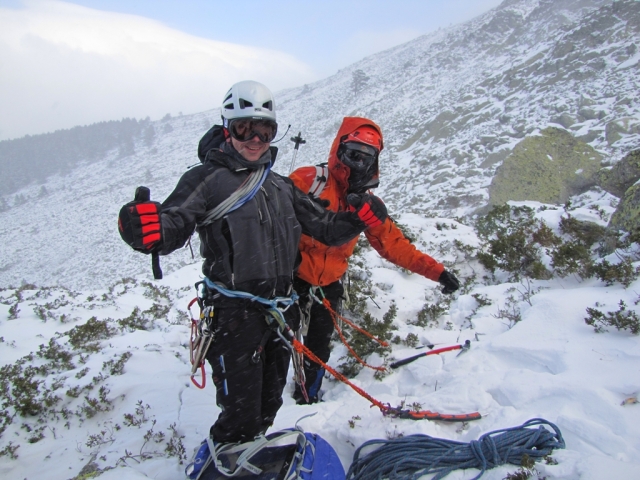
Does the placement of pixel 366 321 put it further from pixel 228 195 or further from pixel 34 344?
pixel 34 344

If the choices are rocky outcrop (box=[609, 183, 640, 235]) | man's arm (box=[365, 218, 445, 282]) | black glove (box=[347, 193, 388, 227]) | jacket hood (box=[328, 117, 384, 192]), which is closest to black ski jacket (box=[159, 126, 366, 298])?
black glove (box=[347, 193, 388, 227])

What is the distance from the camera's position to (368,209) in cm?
271

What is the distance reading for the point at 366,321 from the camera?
4730 millimetres

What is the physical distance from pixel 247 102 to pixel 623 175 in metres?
7.97

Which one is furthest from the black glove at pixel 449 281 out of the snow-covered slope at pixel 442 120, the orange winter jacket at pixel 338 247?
the snow-covered slope at pixel 442 120

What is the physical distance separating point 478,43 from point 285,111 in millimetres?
26200

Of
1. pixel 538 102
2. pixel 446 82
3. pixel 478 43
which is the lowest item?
pixel 538 102

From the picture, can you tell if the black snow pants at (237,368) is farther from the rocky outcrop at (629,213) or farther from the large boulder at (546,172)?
the large boulder at (546,172)

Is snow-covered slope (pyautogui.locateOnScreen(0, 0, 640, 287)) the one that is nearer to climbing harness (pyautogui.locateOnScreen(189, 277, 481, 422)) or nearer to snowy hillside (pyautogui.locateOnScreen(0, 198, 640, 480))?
snowy hillside (pyautogui.locateOnScreen(0, 198, 640, 480))

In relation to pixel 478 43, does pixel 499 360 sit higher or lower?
lower

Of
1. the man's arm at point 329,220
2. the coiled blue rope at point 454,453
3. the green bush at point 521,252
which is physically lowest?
the coiled blue rope at point 454,453

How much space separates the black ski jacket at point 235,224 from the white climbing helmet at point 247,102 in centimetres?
21

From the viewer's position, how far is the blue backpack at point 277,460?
2.30m

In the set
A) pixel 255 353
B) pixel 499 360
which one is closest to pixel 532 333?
pixel 499 360
